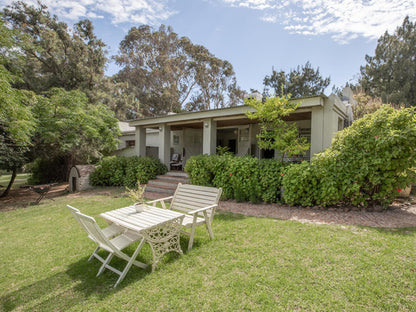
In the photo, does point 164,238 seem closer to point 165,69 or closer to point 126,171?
point 126,171

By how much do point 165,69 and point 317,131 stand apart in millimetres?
20974

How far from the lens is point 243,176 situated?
700 centimetres

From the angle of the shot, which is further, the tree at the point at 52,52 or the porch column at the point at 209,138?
the tree at the point at 52,52

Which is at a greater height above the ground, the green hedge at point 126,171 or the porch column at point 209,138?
the porch column at point 209,138

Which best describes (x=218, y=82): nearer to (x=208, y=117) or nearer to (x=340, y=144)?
(x=208, y=117)

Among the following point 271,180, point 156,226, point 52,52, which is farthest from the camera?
point 52,52

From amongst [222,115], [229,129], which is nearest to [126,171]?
[222,115]

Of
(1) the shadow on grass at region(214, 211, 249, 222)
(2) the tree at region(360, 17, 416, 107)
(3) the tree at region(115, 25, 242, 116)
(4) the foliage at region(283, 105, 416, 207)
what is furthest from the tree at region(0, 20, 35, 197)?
(2) the tree at region(360, 17, 416, 107)

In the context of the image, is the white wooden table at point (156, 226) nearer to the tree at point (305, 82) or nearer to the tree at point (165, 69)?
the tree at point (165, 69)

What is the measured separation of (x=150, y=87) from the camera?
→ 25.3m

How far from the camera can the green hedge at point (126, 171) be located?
10.3 meters

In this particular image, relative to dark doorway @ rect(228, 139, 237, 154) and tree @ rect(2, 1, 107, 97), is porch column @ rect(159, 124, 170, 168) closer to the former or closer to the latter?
dark doorway @ rect(228, 139, 237, 154)

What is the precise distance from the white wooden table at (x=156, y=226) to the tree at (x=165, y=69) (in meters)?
23.0

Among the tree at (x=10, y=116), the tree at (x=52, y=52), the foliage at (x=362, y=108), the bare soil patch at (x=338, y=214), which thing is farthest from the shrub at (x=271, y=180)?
the tree at (x=52, y=52)
